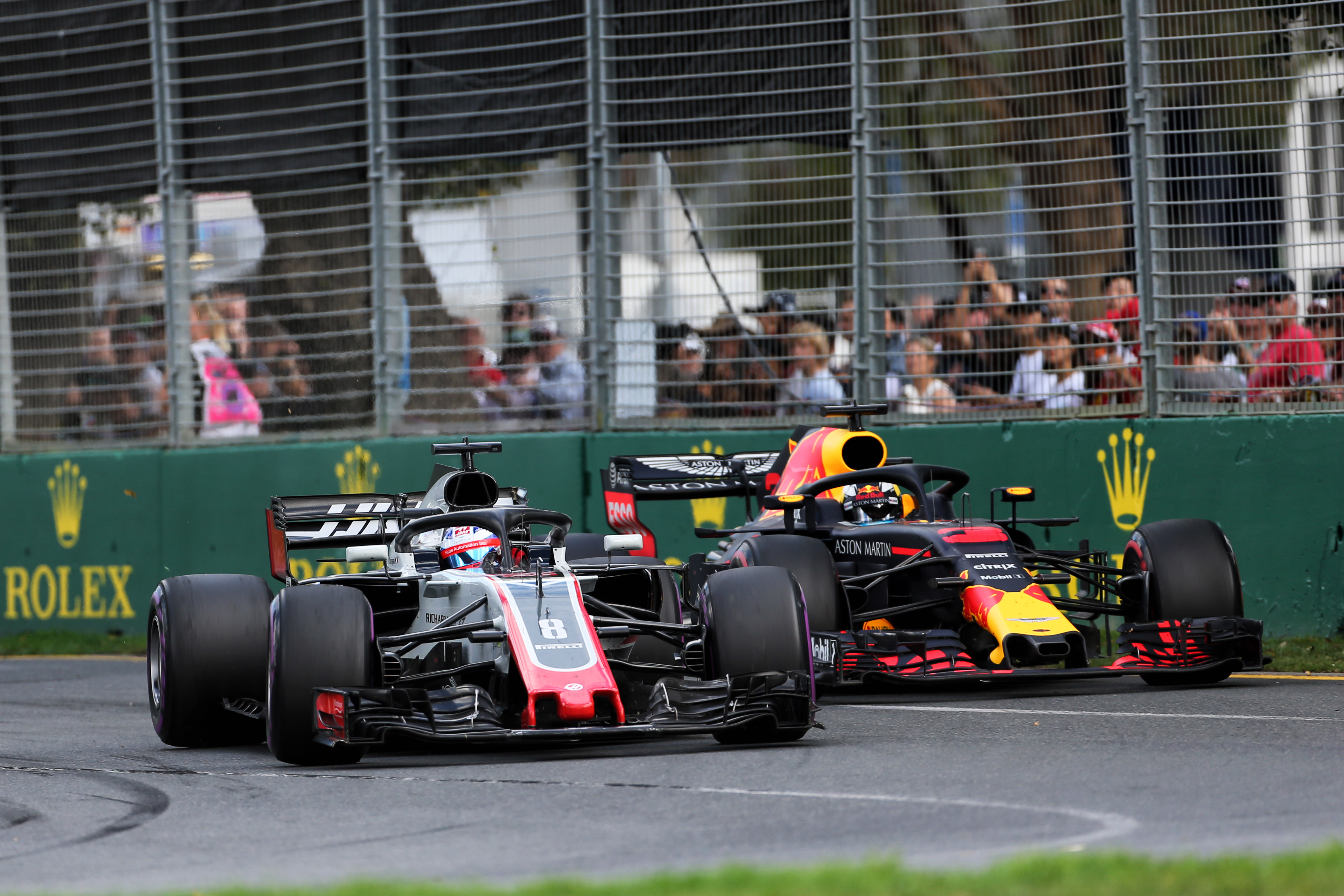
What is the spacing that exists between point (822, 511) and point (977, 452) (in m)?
2.23

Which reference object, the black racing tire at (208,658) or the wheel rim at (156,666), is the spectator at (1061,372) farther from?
the wheel rim at (156,666)

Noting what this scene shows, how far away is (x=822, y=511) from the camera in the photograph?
10984 mm

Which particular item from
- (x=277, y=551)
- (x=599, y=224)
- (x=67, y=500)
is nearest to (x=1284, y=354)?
(x=599, y=224)

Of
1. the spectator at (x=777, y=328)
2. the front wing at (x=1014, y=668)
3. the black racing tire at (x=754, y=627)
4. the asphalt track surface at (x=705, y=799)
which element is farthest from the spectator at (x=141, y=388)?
the black racing tire at (x=754, y=627)

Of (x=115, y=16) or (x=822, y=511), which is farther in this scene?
(x=115, y=16)

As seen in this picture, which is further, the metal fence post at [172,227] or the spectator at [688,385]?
the metal fence post at [172,227]

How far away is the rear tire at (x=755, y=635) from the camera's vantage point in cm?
789

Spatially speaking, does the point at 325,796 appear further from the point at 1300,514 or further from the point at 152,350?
the point at 152,350

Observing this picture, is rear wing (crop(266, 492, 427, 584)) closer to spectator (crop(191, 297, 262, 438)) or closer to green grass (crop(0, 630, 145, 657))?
green grass (crop(0, 630, 145, 657))

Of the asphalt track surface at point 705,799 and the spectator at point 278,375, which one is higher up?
the spectator at point 278,375

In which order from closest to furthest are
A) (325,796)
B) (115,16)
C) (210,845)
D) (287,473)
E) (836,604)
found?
(210,845) → (325,796) → (836,604) → (287,473) → (115,16)

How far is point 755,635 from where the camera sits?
7.92 meters

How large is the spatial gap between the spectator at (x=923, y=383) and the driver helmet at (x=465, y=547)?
4.83 meters

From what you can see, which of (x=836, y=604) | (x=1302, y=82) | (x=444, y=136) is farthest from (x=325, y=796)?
(x=444, y=136)
